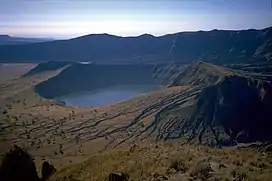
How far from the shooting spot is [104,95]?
156625mm

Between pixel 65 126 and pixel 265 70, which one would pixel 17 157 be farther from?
pixel 265 70

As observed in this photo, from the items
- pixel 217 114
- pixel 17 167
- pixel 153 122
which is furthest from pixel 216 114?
pixel 17 167

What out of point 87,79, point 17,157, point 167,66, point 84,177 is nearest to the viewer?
point 84,177

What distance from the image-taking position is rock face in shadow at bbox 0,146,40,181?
25.1m

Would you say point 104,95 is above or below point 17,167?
below

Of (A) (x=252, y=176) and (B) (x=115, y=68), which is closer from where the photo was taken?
(A) (x=252, y=176)

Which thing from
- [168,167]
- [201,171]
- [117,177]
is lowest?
[117,177]

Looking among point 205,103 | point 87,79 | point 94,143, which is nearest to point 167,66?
point 87,79

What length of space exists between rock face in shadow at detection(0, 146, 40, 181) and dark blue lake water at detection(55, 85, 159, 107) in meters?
108

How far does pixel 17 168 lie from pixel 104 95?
431ft

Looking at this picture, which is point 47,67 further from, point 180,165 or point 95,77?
point 180,165

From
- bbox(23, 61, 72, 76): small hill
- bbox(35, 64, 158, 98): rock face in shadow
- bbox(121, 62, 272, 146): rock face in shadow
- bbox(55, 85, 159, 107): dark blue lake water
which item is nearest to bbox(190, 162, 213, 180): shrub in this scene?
bbox(121, 62, 272, 146): rock face in shadow

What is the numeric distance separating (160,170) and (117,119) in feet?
254

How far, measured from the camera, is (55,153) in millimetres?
71688
